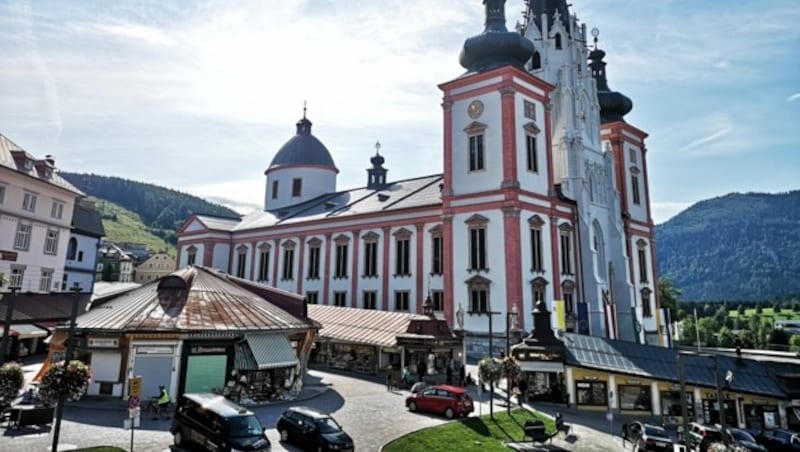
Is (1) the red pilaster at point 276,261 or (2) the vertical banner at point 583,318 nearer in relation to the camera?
(2) the vertical banner at point 583,318

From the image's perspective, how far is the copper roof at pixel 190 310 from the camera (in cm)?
2178

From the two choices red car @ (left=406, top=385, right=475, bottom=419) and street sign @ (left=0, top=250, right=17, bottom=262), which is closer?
red car @ (left=406, top=385, right=475, bottom=419)

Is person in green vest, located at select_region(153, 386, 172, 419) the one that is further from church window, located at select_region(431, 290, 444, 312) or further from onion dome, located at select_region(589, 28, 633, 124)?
onion dome, located at select_region(589, 28, 633, 124)

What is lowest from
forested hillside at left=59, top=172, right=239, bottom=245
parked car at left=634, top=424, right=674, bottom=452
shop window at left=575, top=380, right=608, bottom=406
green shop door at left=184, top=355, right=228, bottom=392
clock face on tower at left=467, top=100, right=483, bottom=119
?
parked car at left=634, top=424, right=674, bottom=452

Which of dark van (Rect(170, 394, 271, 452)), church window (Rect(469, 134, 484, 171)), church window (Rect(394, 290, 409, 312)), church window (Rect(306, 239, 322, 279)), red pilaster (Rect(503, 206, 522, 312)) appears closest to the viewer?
dark van (Rect(170, 394, 271, 452))

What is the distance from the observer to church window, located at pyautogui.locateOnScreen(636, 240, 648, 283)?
164ft

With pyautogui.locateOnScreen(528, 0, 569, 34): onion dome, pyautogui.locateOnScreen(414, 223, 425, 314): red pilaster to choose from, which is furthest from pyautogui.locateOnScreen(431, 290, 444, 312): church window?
pyautogui.locateOnScreen(528, 0, 569, 34): onion dome

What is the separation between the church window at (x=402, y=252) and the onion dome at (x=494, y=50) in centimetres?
1563

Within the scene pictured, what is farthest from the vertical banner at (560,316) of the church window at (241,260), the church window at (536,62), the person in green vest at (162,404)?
the church window at (241,260)

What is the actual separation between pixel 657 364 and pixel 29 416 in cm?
3002

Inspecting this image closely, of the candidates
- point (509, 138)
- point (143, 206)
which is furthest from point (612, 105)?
point (143, 206)

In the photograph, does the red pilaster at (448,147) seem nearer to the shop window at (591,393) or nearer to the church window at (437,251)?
the church window at (437,251)

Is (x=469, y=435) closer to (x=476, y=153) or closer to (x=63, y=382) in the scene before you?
(x=63, y=382)

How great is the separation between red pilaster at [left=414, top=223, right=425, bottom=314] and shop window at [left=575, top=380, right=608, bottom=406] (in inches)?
678
